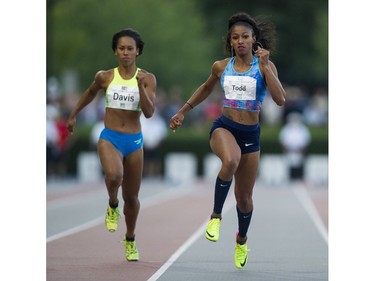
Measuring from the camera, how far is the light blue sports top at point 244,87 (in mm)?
10961

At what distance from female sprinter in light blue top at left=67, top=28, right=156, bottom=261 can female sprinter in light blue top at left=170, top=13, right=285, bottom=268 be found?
54 cm

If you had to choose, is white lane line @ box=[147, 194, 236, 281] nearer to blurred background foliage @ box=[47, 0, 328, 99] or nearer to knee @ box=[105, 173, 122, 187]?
knee @ box=[105, 173, 122, 187]

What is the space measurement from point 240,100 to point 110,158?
145 cm

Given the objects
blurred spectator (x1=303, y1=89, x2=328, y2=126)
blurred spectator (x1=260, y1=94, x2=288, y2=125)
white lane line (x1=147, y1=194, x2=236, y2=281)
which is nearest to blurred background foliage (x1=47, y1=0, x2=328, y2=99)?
blurred spectator (x1=260, y1=94, x2=288, y2=125)

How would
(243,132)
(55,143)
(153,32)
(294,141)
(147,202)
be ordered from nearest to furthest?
1. (243,132)
2. (147,202)
3. (294,141)
4. (55,143)
5. (153,32)

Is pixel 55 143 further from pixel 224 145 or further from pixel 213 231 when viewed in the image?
pixel 213 231

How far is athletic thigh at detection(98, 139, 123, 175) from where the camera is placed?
37.3 feet

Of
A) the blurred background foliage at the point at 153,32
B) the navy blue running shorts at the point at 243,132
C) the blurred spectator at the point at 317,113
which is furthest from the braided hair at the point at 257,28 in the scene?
the blurred background foliage at the point at 153,32

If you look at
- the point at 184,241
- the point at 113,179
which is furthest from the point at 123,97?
the point at 184,241

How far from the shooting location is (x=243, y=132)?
11.2 meters
